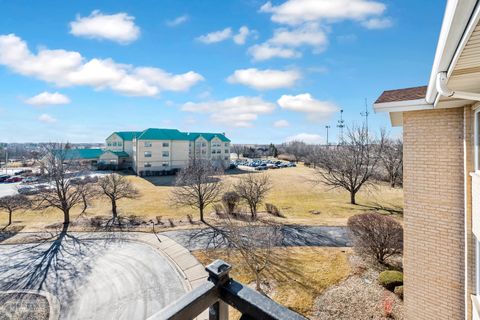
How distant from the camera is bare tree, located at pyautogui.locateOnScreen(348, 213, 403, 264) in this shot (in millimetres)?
13156

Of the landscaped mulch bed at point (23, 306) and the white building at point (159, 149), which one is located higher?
the white building at point (159, 149)

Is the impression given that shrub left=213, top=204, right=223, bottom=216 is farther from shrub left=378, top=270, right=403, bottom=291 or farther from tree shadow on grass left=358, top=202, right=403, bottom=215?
shrub left=378, top=270, right=403, bottom=291

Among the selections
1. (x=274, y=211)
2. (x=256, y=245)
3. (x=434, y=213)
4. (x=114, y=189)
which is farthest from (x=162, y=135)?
(x=434, y=213)

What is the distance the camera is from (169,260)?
16.5 meters

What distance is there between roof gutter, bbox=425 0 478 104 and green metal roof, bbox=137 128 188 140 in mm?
53900

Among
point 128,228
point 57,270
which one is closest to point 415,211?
point 57,270

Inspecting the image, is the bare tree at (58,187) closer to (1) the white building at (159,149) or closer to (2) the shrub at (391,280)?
(1) the white building at (159,149)

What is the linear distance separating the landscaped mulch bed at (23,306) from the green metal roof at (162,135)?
4164 centimetres

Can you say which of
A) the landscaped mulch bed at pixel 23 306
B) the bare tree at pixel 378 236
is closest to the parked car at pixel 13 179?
the landscaped mulch bed at pixel 23 306

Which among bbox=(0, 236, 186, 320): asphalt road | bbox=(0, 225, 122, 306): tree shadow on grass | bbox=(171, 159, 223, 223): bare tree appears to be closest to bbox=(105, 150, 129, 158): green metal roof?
bbox=(171, 159, 223, 223): bare tree

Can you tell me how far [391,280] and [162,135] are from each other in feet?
166

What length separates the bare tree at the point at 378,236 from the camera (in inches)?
518

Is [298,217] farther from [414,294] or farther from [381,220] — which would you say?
[414,294]

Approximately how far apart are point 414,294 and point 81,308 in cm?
1352
